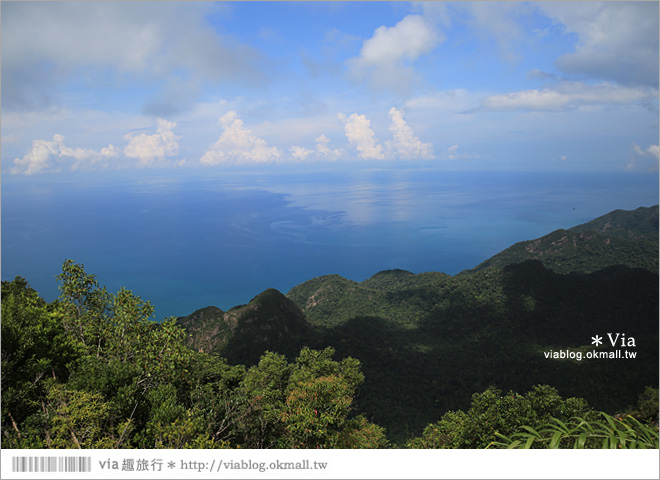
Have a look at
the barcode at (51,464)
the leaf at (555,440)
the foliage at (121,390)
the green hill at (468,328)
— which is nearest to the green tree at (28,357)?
the foliage at (121,390)

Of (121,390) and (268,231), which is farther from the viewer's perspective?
(268,231)

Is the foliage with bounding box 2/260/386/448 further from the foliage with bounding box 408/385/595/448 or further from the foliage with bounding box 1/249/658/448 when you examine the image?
the foliage with bounding box 408/385/595/448

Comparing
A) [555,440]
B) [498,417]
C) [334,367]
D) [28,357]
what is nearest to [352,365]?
[334,367]

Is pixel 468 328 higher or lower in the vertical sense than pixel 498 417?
lower

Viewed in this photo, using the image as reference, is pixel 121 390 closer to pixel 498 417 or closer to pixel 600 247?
pixel 498 417

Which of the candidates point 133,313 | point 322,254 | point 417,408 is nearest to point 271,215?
point 322,254

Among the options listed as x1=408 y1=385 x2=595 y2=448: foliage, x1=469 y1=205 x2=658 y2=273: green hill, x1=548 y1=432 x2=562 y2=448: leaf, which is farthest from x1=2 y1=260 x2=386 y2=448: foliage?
x1=469 y1=205 x2=658 y2=273: green hill
